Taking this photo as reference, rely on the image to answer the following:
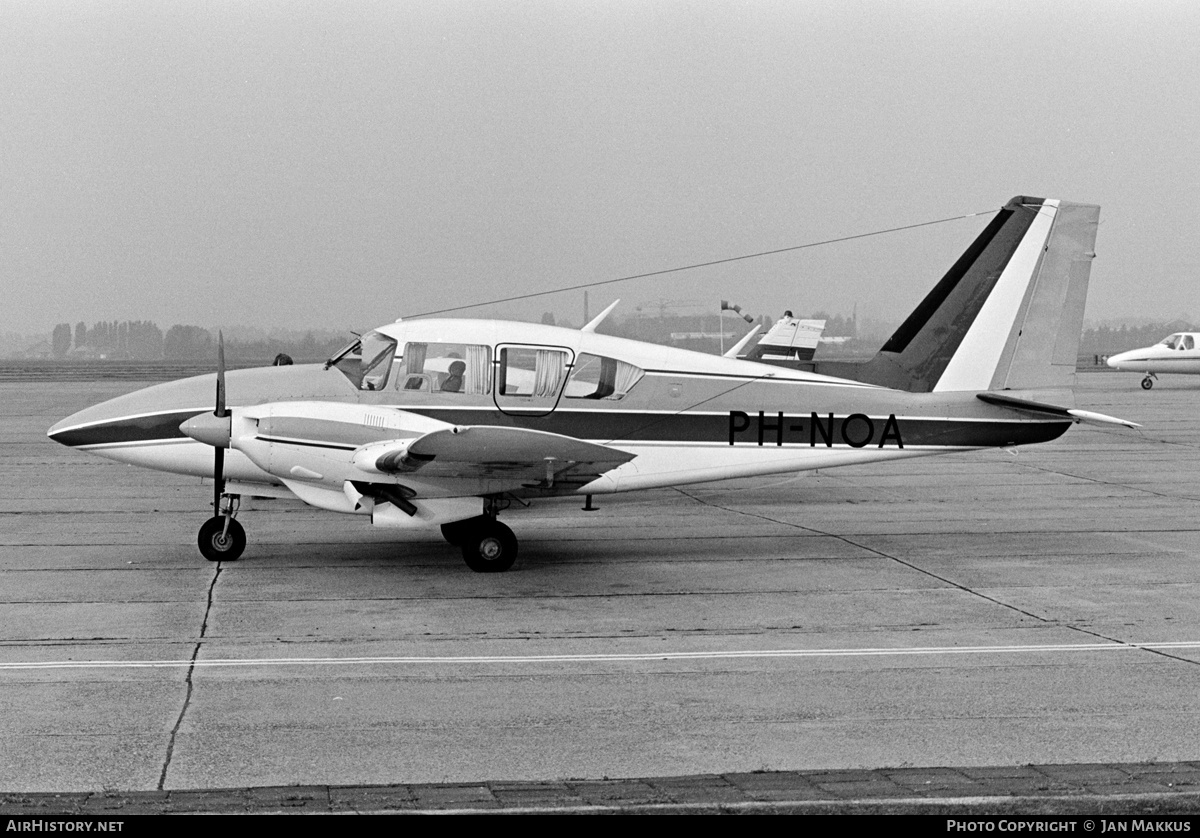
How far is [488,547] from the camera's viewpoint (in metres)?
13.1

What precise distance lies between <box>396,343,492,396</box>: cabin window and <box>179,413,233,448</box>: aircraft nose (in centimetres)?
204

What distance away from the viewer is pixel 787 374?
14.7 m

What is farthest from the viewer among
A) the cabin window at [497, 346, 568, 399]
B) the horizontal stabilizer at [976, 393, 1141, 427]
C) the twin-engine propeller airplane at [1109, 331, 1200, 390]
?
the twin-engine propeller airplane at [1109, 331, 1200, 390]

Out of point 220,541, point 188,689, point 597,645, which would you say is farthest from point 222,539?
point 597,645

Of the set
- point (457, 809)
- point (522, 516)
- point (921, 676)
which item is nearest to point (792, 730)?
point (921, 676)

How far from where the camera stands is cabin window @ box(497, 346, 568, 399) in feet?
45.8

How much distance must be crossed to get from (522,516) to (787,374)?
4.42m

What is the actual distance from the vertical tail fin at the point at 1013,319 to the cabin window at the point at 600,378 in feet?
9.75

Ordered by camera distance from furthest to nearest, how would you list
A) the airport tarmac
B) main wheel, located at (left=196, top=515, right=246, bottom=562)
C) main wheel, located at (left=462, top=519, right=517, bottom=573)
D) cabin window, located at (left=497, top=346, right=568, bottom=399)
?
cabin window, located at (left=497, top=346, right=568, bottom=399)
main wheel, located at (left=196, top=515, right=246, bottom=562)
main wheel, located at (left=462, top=519, right=517, bottom=573)
the airport tarmac

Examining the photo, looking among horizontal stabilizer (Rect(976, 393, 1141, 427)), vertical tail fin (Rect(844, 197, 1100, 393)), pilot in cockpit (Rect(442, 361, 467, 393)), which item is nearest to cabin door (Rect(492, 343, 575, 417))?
pilot in cockpit (Rect(442, 361, 467, 393))

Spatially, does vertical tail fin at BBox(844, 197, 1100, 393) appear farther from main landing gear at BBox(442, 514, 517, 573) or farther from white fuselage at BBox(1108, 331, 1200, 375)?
white fuselage at BBox(1108, 331, 1200, 375)

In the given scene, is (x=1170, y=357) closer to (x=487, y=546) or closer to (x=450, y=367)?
(x=450, y=367)

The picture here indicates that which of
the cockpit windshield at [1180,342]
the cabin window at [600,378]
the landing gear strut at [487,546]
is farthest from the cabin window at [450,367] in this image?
the cockpit windshield at [1180,342]

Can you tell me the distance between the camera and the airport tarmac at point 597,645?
7.21 metres
